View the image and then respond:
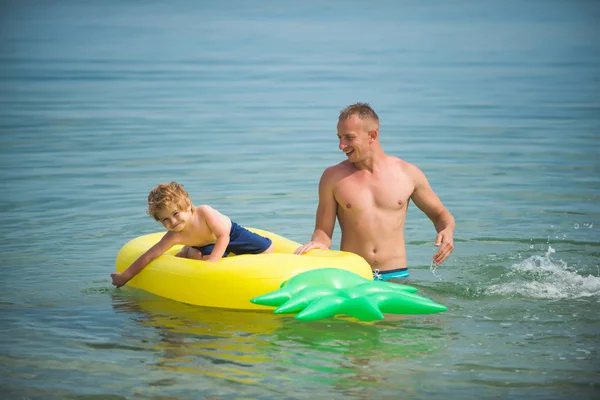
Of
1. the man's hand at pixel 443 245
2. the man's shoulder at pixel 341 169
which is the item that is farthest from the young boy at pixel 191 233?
the man's hand at pixel 443 245

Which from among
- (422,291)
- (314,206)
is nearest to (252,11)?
Result: (314,206)

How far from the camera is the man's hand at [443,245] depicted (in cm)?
588

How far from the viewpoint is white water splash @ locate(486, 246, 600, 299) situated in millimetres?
5965

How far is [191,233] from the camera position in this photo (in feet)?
19.4

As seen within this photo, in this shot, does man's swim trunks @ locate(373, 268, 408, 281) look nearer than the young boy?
No

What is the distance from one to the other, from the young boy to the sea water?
0.30m

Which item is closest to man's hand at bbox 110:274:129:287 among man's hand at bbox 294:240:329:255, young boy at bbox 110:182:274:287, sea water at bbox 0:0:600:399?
young boy at bbox 110:182:274:287

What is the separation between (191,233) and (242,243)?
344 mm

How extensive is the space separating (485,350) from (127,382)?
5.71 ft

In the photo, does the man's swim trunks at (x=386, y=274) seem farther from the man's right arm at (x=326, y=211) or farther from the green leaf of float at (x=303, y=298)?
the green leaf of float at (x=303, y=298)

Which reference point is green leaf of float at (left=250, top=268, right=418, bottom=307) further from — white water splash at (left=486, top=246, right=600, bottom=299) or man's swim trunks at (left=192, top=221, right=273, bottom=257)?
white water splash at (left=486, top=246, right=600, bottom=299)

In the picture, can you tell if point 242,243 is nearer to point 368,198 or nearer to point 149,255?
point 149,255

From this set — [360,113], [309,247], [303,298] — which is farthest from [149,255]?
[360,113]

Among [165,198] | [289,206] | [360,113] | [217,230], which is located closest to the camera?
[165,198]
